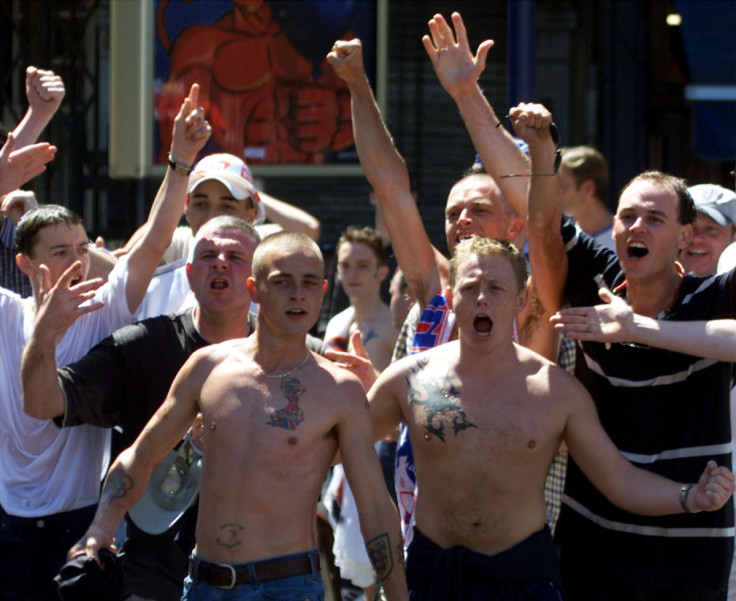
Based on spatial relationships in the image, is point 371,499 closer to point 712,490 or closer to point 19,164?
point 712,490

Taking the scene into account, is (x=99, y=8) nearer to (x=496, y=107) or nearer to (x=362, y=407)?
(x=496, y=107)

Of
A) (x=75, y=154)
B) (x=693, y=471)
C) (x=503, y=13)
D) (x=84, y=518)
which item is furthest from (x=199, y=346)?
(x=503, y=13)

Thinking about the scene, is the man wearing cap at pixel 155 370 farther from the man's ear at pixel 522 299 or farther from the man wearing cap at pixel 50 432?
the man's ear at pixel 522 299

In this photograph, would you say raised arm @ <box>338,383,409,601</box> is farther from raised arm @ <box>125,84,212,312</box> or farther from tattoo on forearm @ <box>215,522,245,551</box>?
raised arm @ <box>125,84,212,312</box>

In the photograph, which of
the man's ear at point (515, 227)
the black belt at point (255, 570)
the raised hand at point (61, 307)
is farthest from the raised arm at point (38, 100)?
the black belt at point (255, 570)

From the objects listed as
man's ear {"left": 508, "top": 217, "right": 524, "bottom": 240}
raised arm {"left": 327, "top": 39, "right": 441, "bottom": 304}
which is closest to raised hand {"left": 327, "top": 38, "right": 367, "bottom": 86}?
raised arm {"left": 327, "top": 39, "right": 441, "bottom": 304}

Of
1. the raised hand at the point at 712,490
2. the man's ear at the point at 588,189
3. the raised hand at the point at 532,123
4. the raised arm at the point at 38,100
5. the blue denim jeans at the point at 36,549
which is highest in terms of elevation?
the raised arm at the point at 38,100

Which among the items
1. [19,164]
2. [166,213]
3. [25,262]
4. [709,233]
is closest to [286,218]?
[166,213]

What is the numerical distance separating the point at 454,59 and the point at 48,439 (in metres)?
2.03

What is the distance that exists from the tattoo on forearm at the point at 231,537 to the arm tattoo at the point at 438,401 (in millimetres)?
615

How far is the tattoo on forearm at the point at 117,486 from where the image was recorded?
3.94 meters

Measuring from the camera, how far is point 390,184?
15.4 feet

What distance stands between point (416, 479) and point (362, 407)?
0.39 meters

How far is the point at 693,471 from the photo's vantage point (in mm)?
3881
